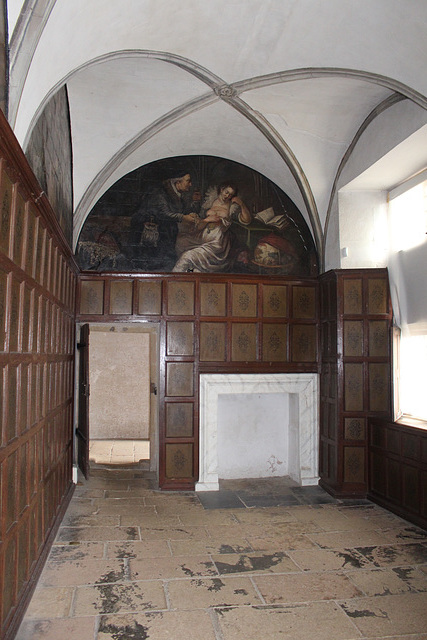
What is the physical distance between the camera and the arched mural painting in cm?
755

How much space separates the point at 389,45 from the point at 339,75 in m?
0.70

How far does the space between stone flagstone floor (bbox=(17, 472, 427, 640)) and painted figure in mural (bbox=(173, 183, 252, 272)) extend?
336 centimetres

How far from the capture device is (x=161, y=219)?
7.64m

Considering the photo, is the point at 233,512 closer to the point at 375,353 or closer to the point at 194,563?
the point at 194,563

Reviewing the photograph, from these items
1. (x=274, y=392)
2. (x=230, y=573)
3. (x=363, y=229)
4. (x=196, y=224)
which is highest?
(x=196, y=224)

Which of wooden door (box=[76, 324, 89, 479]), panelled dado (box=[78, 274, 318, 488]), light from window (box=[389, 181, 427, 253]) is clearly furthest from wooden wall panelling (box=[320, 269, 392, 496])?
wooden door (box=[76, 324, 89, 479])

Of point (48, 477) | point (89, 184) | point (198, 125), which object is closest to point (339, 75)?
point (198, 125)

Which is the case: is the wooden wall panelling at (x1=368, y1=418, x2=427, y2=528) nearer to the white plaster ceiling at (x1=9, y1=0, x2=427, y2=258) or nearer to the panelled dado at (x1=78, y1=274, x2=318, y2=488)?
the panelled dado at (x1=78, y1=274, x2=318, y2=488)

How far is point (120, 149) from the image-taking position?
6.92 m

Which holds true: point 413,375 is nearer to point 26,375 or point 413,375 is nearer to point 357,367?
point 357,367

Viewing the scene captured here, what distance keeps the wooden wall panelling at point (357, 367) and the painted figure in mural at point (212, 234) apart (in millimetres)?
1732

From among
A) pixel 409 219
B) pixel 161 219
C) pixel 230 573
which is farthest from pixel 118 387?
pixel 230 573

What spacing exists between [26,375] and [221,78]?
409cm

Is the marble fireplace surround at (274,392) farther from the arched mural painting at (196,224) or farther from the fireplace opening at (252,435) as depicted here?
the arched mural painting at (196,224)
